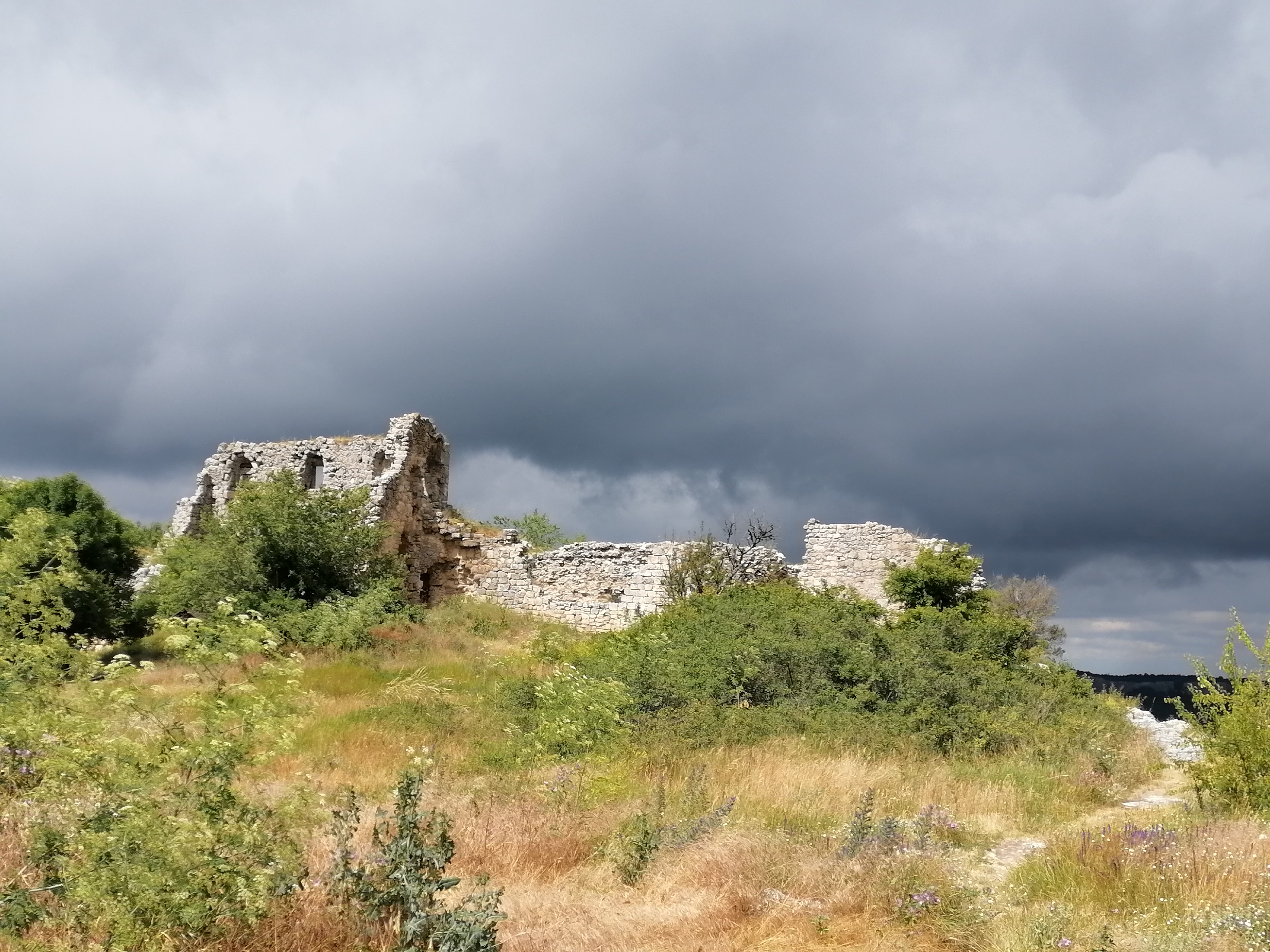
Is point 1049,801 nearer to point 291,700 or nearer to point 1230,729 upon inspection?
point 1230,729

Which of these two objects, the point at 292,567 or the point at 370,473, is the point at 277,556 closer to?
the point at 292,567

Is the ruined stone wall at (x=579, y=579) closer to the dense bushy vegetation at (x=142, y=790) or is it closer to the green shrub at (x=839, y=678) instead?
the green shrub at (x=839, y=678)

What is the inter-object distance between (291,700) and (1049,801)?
8202 mm

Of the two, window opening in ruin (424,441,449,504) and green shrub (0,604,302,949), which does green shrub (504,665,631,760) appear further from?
window opening in ruin (424,441,449,504)

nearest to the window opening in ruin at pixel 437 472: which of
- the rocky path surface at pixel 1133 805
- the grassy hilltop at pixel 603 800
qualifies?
the grassy hilltop at pixel 603 800

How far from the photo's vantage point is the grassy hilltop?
161 inches

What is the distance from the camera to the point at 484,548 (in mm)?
28125

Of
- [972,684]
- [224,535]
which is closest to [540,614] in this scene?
[224,535]

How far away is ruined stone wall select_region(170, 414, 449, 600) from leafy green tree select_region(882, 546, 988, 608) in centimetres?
1383

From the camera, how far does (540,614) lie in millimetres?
25984

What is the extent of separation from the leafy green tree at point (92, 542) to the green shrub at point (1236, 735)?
68.9 ft

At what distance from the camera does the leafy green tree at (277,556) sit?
1959 centimetres

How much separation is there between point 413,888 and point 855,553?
2524 centimetres

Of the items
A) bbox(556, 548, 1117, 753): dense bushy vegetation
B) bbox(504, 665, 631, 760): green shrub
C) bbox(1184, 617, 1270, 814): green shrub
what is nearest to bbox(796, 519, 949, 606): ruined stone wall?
bbox(556, 548, 1117, 753): dense bushy vegetation
